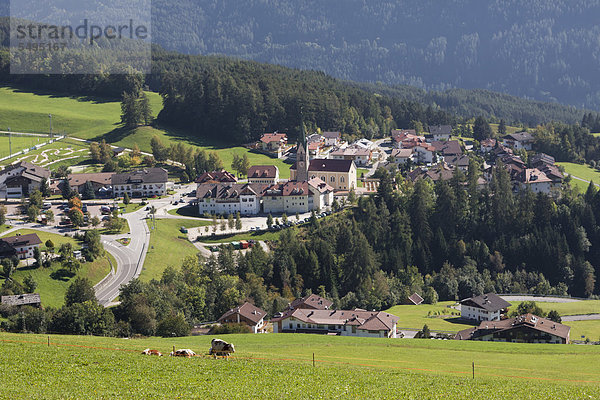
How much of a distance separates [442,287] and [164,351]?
65.6 m

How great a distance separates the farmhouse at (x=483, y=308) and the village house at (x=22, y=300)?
4631cm

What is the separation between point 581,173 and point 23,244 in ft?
382

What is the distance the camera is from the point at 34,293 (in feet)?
232

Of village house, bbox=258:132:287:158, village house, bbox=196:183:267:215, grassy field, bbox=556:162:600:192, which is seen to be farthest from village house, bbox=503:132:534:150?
village house, bbox=196:183:267:215

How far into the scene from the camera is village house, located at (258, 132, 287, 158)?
154 meters

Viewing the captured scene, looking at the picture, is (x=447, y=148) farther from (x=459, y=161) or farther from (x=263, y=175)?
(x=263, y=175)

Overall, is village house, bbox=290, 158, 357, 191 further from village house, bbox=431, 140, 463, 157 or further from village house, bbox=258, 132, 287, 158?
village house, bbox=431, 140, 463, 157

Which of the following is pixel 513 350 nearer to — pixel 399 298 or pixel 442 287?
pixel 399 298

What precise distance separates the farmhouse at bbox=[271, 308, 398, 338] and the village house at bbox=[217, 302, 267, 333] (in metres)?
2.14

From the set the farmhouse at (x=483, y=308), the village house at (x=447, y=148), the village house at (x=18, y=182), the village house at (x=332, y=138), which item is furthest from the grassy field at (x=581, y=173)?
the village house at (x=18, y=182)

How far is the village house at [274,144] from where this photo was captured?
154250 mm

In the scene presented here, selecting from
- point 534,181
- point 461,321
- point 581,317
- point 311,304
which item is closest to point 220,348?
point 311,304

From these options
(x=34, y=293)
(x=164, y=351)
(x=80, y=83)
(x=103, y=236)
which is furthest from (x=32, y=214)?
(x=80, y=83)

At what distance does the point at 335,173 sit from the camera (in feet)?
422
